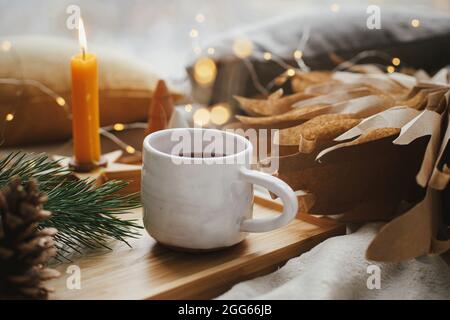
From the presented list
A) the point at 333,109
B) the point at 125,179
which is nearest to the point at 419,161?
the point at 333,109

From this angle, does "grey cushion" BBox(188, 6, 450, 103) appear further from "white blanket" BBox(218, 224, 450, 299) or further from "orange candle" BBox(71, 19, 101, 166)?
"white blanket" BBox(218, 224, 450, 299)

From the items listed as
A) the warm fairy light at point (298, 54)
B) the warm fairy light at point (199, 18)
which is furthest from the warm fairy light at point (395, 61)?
the warm fairy light at point (199, 18)

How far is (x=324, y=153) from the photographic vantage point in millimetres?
583

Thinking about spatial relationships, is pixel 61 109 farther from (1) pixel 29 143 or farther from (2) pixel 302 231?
(2) pixel 302 231

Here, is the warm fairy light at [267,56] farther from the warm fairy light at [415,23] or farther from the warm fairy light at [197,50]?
the warm fairy light at [415,23]

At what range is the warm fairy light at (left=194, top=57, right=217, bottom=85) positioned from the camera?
1024 mm

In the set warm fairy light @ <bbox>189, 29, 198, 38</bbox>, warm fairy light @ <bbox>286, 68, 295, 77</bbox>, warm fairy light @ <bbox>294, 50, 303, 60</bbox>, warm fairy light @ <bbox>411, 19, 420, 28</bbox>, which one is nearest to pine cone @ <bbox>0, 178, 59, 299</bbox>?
warm fairy light @ <bbox>286, 68, 295, 77</bbox>

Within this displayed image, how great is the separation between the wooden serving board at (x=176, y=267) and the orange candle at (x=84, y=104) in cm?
17

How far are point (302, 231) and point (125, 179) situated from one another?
24 cm

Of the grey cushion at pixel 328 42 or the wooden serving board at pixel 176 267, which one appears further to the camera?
the grey cushion at pixel 328 42

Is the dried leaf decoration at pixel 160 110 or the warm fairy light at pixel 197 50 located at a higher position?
the warm fairy light at pixel 197 50

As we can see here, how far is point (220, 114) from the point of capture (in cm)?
101

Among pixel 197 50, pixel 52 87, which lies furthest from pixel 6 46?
pixel 197 50

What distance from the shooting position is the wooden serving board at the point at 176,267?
0.51 metres
